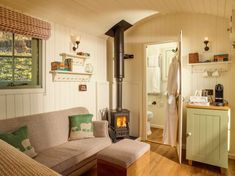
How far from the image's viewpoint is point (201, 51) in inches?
119

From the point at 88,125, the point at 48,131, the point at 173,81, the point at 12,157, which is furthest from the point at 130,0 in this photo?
the point at 12,157

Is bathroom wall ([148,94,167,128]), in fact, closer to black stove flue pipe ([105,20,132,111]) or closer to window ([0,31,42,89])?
black stove flue pipe ([105,20,132,111])

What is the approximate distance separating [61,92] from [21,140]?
3.38 feet

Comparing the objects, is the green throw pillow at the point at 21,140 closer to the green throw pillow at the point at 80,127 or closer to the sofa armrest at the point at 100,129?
the green throw pillow at the point at 80,127

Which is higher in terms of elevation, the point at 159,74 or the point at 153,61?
the point at 153,61

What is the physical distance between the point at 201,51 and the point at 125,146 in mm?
2122

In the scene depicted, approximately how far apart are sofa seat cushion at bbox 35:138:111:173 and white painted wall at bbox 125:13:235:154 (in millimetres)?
1589

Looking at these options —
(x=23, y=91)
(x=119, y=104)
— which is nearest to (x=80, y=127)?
(x=23, y=91)

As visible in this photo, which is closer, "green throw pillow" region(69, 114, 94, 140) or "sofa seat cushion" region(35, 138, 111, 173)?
"sofa seat cushion" region(35, 138, 111, 173)

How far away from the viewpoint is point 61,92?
2.76 m

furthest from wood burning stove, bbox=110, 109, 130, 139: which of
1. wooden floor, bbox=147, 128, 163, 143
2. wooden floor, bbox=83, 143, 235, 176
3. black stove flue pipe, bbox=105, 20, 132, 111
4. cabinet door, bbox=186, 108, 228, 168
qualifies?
cabinet door, bbox=186, 108, 228, 168

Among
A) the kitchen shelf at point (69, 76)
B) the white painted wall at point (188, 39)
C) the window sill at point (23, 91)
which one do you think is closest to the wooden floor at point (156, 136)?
the white painted wall at point (188, 39)

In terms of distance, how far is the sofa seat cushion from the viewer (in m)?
1.84

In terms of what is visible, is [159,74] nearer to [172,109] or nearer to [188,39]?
[188,39]
